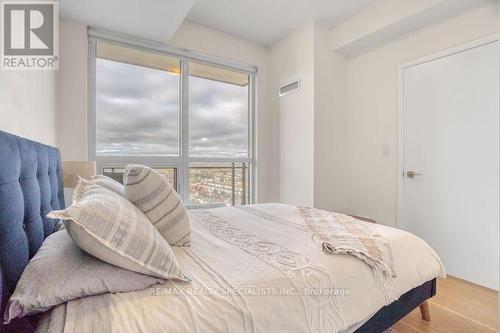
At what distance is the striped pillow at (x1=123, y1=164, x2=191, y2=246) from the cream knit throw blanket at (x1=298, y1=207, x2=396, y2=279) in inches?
26.4

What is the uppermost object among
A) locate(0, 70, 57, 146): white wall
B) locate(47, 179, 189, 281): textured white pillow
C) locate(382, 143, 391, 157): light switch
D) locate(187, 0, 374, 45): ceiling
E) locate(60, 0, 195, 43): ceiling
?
locate(187, 0, 374, 45): ceiling

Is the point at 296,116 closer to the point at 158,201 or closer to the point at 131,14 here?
the point at 131,14

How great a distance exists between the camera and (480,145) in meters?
2.16

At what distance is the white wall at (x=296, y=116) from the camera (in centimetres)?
304

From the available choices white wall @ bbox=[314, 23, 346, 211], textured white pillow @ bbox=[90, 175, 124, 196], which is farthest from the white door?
textured white pillow @ bbox=[90, 175, 124, 196]

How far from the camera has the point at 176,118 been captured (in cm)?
315

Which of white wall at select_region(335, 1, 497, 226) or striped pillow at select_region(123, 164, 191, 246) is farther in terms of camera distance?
white wall at select_region(335, 1, 497, 226)

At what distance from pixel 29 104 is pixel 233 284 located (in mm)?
1627

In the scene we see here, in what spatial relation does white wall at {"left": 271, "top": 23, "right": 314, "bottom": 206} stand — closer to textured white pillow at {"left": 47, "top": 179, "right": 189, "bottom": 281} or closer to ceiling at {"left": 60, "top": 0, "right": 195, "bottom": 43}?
ceiling at {"left": 60, "top": 0, "right": 195, "bottom": 43}

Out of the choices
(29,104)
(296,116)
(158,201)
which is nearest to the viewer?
(158,201)

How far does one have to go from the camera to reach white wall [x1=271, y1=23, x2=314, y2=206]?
3037mm

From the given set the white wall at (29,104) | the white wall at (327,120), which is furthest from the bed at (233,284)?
the white wall at (327,120)

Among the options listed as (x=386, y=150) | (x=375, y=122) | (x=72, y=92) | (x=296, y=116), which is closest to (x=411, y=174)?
(x=386, y=150)

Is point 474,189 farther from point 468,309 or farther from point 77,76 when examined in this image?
point 77,76
